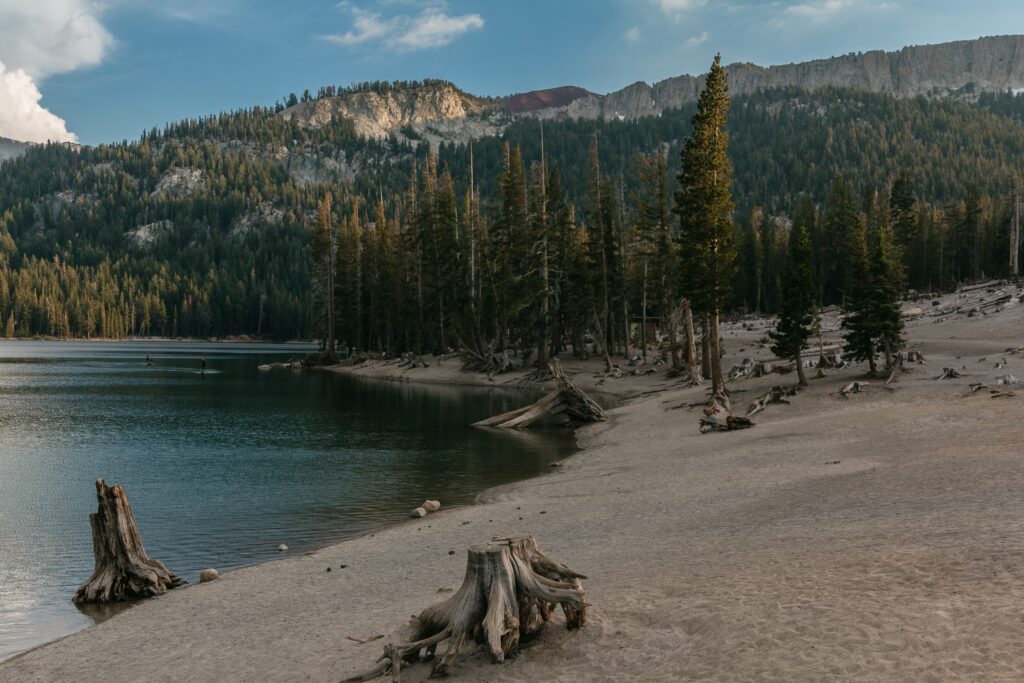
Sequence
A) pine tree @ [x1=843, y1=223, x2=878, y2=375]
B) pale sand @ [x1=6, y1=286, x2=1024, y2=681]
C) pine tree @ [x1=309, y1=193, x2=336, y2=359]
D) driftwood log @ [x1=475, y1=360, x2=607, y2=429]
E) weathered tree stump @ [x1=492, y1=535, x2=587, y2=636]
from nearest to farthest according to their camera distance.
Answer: pale sand @ [x1=6, y1=286, x2=1024, y2=681]
weathered tree stump @ [x1=492, y1=535, x2=587, y2=636]
pine tree @ [x1=843, y1=223, x2=878, y2=375]
driftwood log @ [x1=475, y1=360, x2=607, y2=429]
pine tree @ [x1=309, y1=193, x2=336, y2=359]

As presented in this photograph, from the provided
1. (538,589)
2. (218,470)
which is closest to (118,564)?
(538,589)

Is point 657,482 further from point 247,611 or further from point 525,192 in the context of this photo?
point 525,192

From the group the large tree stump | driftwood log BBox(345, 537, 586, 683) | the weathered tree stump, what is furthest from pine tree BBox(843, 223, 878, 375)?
the large tree stump

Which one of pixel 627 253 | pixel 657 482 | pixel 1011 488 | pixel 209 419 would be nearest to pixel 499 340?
pixel 627 253

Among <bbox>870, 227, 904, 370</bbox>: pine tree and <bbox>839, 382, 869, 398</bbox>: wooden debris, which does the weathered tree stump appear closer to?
<bbox>839, 382, 869, 398</bbox>: wooden debris

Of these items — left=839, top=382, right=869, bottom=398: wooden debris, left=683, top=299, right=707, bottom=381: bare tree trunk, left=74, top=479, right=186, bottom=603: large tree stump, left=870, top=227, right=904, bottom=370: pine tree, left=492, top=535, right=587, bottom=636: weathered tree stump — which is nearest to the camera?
Answer: left=492, top=535, right=587, bottom=636: weathered tree stump

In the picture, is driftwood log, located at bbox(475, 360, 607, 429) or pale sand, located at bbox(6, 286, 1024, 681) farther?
driftwood log, located at bbox(475, 360, 607, 429)

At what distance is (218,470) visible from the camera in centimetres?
2856

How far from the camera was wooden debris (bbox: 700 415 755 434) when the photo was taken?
28.8 meters

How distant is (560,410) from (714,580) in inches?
1171

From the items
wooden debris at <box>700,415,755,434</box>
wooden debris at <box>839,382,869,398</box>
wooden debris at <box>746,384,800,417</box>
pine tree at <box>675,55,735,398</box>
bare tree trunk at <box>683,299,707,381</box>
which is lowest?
wooden debris at <box>700,415,755,434</box>

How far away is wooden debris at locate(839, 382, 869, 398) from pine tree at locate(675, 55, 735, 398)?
312 inches

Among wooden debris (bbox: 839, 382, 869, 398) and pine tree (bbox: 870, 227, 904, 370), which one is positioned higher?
pine tree (bbox: 870, 227, 904, 370)

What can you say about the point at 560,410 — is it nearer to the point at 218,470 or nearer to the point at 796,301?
the point at 796,301
